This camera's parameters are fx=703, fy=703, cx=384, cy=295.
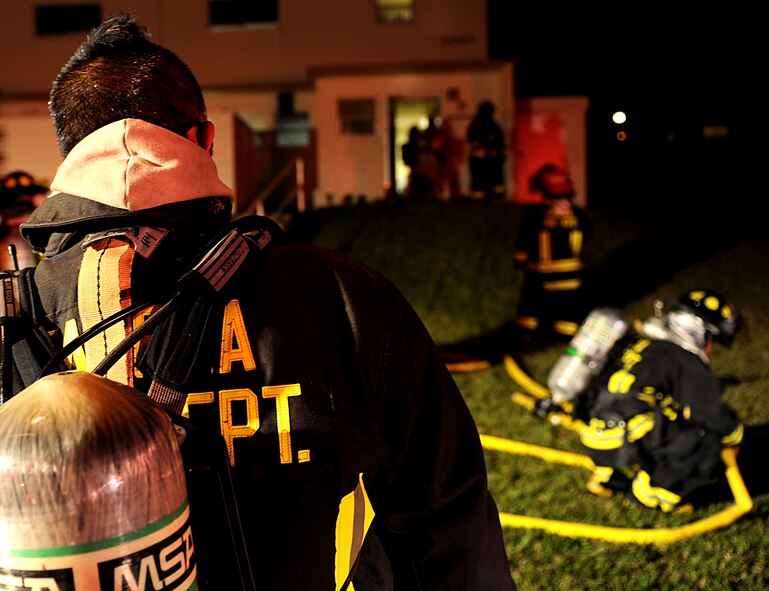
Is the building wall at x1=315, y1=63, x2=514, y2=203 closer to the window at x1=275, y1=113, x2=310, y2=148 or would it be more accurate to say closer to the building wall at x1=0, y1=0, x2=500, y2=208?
the building wall at x1=0, y1=0, x2=500, y2=208

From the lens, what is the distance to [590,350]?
5.19m

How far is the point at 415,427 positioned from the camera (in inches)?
53.4

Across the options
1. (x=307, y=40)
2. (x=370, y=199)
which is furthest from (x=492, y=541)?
(x=307, y=40)

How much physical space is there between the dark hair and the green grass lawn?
3.20m

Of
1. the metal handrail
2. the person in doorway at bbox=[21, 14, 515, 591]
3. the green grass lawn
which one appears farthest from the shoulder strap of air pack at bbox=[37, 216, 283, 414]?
the metal handrail

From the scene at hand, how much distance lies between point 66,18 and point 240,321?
21.2 metres

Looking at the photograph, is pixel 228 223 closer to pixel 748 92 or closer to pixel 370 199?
pixel 370 199

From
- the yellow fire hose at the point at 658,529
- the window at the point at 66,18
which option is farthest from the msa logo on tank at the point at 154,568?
the window at the point at 66,18

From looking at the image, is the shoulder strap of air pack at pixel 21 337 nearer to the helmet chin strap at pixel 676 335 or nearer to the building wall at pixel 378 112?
the helmet chin strap at pixel 676 335

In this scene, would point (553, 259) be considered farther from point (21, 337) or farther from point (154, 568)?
point (154, 568)

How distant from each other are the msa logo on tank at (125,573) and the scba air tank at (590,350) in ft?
15.4

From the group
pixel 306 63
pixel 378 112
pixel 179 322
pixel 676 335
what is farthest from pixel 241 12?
pixel 179 322

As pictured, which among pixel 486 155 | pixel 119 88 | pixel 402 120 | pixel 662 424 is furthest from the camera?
pixel 402 120

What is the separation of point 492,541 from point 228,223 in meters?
0.82
